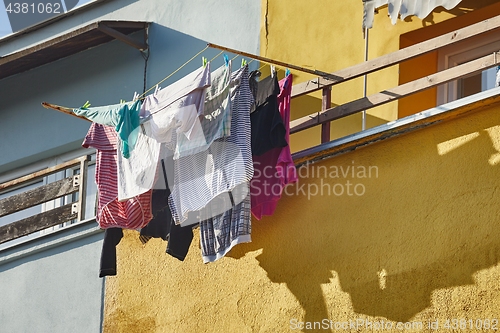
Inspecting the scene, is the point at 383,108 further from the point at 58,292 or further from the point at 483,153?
the point at 58,292

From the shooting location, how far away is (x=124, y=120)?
8.56 meters

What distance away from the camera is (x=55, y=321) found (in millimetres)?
9703

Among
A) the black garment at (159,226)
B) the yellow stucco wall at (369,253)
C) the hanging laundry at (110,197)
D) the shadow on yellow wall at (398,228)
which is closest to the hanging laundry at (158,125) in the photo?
the hanging laundry at (110,197)

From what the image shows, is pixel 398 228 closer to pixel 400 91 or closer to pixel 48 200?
pixel 400 91

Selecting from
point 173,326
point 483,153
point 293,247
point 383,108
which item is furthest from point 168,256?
point 483,153

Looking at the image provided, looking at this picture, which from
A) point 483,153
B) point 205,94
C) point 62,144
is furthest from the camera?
point 62,144

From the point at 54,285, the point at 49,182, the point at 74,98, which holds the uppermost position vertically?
the point at 74,98

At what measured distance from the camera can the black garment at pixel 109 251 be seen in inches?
345

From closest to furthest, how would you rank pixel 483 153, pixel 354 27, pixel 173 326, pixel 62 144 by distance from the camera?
pixel 483 153, pixel 173 326, pixel 354 27, pixel 62 144

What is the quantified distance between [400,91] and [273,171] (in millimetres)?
1064

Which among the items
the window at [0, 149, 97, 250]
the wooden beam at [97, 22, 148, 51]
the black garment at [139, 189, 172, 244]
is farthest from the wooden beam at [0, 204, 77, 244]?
the wooden beam at [97, 22, 148, 51]

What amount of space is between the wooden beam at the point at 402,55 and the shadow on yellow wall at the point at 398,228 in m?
0.55

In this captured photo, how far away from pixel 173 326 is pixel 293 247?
3.87 ft

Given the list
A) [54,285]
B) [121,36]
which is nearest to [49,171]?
[54,285]
